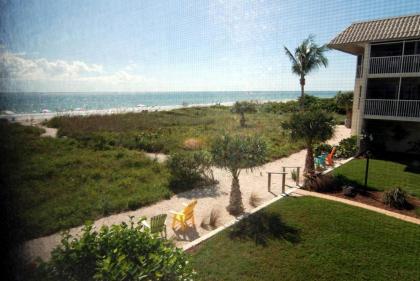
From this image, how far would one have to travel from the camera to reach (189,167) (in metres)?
4.32

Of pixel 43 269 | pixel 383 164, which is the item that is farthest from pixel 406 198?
pixel 43 269

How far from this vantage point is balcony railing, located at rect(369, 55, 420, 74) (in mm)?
5234

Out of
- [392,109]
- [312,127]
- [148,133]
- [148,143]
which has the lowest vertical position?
[148,143]

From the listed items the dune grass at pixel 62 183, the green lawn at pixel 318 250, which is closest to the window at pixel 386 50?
the green lawn at pixel 318 250

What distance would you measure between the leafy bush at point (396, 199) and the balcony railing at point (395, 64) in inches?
135

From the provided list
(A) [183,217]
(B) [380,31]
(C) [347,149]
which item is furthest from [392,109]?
(A) [183,217]

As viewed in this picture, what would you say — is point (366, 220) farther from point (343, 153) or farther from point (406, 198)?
point (343, 153)

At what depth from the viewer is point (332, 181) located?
3.87 meters

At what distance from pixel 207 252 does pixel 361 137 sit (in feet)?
17.4

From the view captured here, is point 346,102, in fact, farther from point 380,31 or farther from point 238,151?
point 238,151

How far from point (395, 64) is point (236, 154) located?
4.75m

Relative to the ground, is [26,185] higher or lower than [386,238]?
higher

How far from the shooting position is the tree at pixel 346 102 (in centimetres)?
1043

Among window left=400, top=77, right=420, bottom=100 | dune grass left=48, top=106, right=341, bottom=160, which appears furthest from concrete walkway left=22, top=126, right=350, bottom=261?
window left=400, top=77, right=420, bottom=100
